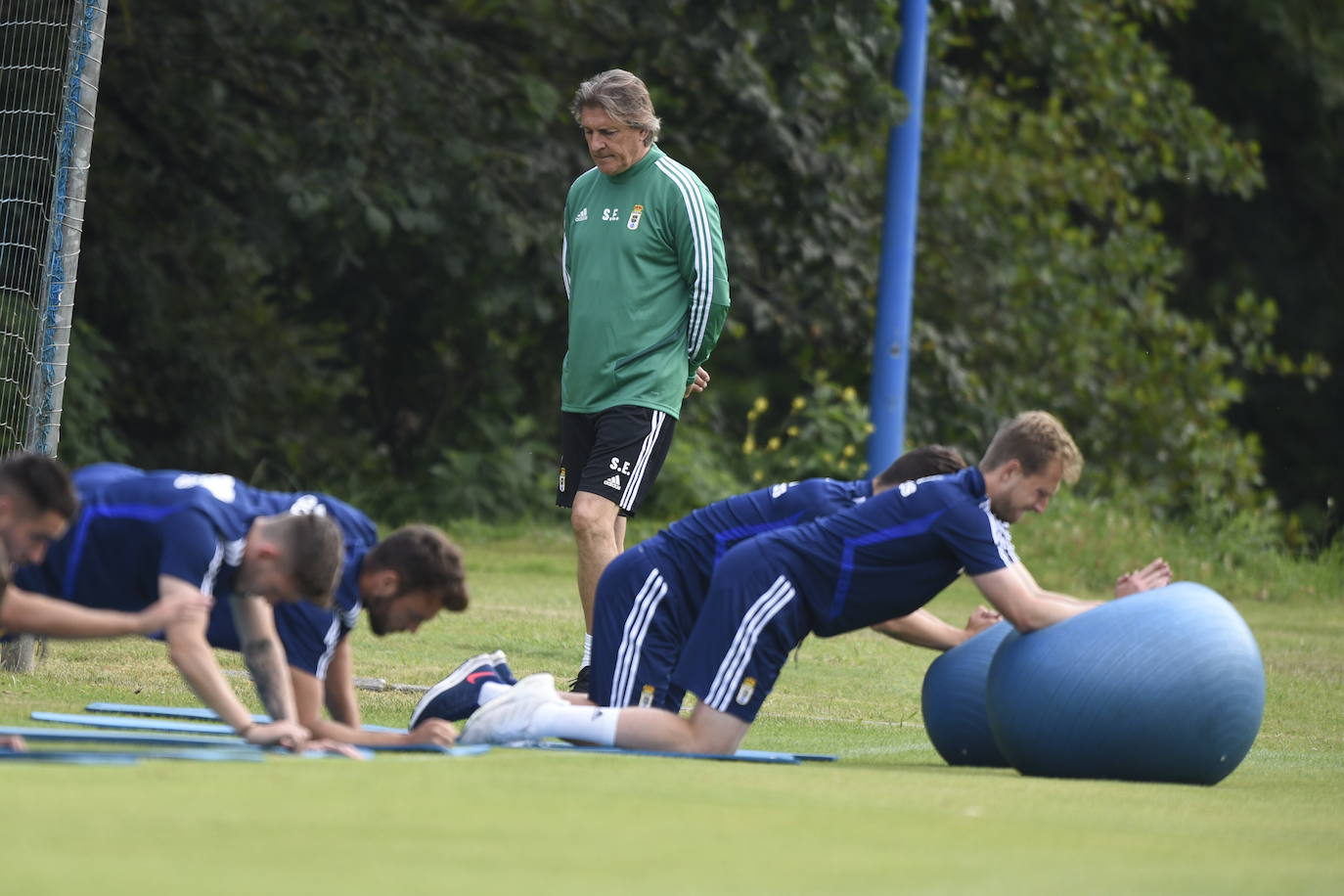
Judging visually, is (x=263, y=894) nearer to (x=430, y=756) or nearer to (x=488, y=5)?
(x=430, y=756)

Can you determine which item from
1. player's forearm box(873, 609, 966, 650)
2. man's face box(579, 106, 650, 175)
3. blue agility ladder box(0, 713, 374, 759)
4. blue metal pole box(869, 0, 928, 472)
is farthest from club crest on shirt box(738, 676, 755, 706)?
blue metal pole box(869, 0, 928, 472)

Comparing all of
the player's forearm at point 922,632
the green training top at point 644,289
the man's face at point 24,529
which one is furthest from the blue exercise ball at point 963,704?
the man's face at point 24,529

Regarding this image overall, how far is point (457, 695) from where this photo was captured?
6930 mm

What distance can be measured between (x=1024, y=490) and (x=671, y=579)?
1.44 metres

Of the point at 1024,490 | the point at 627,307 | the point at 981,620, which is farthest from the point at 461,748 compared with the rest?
the point at 627,307

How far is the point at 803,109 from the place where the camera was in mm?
17125

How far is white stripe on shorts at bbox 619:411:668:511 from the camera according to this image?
8320mm

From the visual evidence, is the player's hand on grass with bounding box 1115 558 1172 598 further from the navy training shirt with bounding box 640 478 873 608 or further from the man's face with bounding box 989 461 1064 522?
the navy training shirt with bounding box 640 478 873 608

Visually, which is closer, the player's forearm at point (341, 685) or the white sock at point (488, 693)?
the player's forearm at point (341, 685)

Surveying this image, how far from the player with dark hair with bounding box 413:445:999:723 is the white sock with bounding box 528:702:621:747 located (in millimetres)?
510

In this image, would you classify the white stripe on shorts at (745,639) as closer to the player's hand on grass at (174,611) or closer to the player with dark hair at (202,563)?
the player with dark hair at (202,563)

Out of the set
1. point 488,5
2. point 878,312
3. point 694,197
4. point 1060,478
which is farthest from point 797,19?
point 1060,478

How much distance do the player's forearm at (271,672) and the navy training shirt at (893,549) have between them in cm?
174

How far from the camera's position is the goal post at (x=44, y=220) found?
8945 mm
